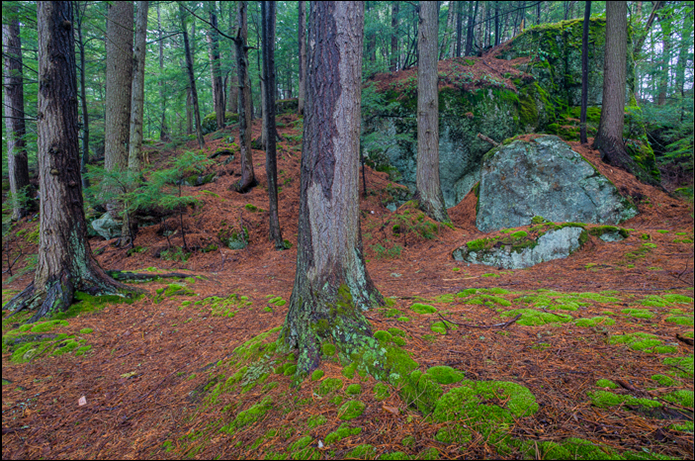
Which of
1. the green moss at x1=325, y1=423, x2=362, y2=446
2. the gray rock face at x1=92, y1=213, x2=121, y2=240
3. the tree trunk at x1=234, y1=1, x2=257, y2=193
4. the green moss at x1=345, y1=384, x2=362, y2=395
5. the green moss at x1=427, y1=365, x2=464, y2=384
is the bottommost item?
the green moss at x1=325, y1=423, x2=362, y2=446

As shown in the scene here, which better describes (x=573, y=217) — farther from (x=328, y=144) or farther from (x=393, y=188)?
(x=328, y=144)

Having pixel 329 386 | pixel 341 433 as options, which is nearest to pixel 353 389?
pixel 329 386

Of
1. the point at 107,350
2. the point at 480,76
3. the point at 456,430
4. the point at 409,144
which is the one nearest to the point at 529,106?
the point at 480,76

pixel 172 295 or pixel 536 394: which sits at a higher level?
pixel 536 394

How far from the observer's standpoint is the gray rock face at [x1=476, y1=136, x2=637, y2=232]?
7203 millimetres

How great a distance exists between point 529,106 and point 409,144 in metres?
4.69

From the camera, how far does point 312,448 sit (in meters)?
1.64

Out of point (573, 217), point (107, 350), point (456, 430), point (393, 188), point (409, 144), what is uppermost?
point (409, 144)

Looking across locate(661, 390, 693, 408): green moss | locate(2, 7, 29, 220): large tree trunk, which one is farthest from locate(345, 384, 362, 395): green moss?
locate(2, 7, 29, 220): large tree trunk

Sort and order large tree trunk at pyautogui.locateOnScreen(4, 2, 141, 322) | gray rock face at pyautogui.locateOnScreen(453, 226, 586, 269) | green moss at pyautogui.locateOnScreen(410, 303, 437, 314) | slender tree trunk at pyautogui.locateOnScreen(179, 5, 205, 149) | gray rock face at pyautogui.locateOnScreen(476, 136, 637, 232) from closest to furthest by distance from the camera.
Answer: green moss at pyautogui.locateOnScreen(410, 303, 437, 314)
large tree trunk at pyautogui.locateOnScreen(4, 2, 141, 322)
gray rock face at pyautogui.locateOnScreen(453, 226, 586, 269)
gray rock face at pyautogui.locateOnScreen(476, 136, 637, 232)
slender tree trunk at pyautogui.locateOnScreen(179, 5, 205, 149)

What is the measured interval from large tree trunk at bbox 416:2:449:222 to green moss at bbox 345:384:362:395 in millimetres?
7080

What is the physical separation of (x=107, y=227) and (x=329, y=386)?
9.49 meters

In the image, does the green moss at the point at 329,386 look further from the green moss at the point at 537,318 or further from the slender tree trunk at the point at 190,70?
the slender tree trunk at the point at 190,70

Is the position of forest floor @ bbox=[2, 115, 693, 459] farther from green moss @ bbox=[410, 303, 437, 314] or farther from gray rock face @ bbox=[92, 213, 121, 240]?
gray rock face @ bbox=[92, 213, 121, 240]
